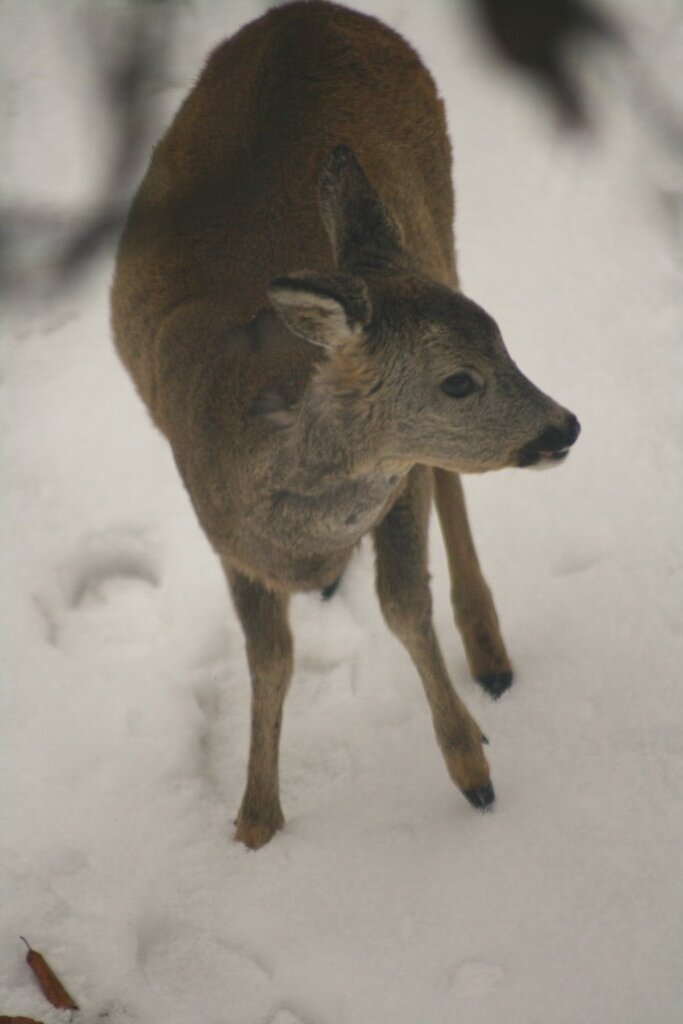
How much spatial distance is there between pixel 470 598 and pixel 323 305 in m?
1.69

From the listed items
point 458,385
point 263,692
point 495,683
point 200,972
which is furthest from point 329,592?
point 458,385

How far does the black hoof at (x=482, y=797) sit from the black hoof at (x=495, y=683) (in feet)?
1.39

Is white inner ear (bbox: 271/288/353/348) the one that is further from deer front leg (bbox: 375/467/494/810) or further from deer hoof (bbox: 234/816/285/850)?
deer hoof (bbox: 234/816/285/850)

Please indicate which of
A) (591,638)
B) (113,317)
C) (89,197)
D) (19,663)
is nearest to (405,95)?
(113,317)

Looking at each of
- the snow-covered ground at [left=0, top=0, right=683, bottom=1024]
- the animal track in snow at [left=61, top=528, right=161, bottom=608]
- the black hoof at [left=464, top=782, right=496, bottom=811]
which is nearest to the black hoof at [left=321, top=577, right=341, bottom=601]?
the snow-covered ground at [left=0, top=0, right=683, bottom=1024]

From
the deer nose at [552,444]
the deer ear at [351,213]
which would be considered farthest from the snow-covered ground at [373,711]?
the deer nose at [552,444]

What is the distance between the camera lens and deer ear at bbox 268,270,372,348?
8.04 feet

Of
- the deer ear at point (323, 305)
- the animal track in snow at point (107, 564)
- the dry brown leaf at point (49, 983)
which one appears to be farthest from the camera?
the animal track in snow at point (107, 564)

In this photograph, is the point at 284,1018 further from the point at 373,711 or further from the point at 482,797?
the point at 373,711

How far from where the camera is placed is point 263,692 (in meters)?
3.48

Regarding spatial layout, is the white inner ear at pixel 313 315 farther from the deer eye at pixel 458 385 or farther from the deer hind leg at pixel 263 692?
the deer hind leg at pixel 263 692

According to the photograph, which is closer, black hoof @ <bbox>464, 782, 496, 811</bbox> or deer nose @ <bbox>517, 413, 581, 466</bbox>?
deer nose @ <bbox>517, 413, 581, 466</bbox>

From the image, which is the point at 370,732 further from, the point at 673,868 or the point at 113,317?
the point at 113,317

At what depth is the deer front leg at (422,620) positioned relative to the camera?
134 inches
